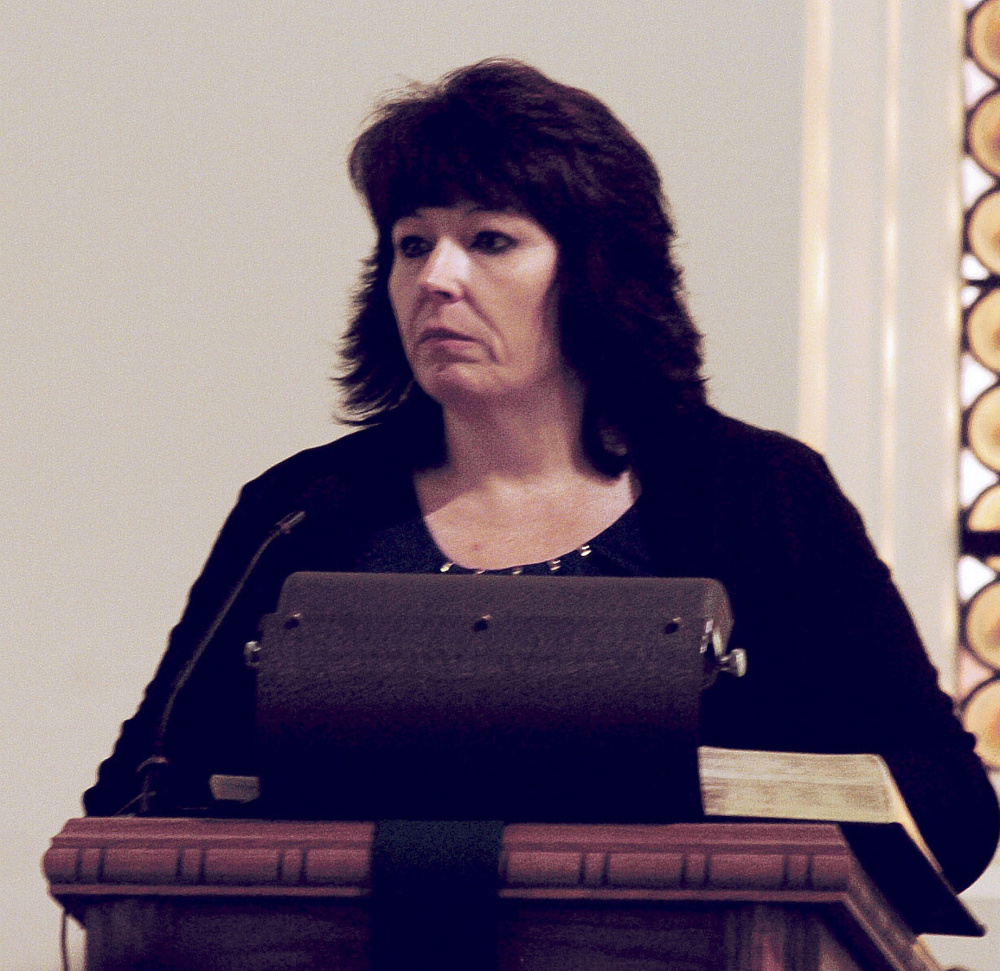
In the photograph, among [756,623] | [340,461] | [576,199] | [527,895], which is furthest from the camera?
[340,461]

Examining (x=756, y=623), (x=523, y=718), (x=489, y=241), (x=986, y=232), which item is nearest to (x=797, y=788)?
(x=523, y=718)

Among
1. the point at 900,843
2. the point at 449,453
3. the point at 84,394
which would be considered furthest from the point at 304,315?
the point at 900,843

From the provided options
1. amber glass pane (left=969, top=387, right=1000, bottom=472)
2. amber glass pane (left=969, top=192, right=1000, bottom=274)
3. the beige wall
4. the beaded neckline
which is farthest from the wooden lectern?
amber glass pane (left=969, top=192, right=1000, bottom=274)

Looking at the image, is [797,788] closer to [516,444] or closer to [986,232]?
[516,444]

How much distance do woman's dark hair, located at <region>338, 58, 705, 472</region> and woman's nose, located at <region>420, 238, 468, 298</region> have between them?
A: 54 mm

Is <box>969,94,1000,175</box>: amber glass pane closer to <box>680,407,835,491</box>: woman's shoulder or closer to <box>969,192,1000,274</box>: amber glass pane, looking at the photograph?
<box>969,192,1000,274</box>: amber glass pane

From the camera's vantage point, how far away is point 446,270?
1782 millimetres

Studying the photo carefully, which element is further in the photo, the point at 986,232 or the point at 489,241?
the point at 986,232

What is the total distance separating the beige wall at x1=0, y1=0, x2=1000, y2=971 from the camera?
2.79 m

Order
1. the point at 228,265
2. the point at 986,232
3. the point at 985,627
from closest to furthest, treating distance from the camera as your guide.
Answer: the point at 228,265
the point at 985,627
the point at 986,232

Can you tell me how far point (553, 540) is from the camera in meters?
1.80


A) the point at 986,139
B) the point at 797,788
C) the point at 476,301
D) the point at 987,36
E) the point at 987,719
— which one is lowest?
the point at 987,719

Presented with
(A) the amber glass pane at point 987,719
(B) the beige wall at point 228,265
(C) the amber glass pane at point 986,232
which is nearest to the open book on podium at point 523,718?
(B) the beige wall at point 228,265

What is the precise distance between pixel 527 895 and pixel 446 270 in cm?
A: 78
